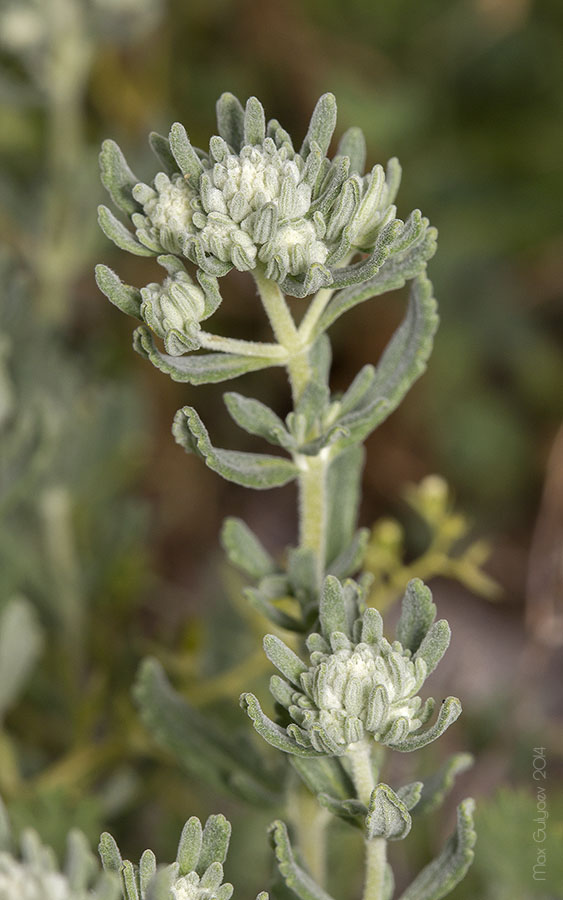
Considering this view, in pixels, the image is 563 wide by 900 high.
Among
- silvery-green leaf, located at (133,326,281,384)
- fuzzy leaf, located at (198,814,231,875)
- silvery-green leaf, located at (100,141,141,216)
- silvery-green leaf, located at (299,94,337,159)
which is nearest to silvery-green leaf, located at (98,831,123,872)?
fuzzy leaf, located at (198,814,231,875)

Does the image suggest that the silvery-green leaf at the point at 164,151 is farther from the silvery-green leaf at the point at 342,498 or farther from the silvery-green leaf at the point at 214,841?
the silvery-green leaf at the point at 214,841

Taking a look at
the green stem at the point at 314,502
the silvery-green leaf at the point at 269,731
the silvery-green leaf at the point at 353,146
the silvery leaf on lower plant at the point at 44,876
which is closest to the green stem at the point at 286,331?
the green stem at the point at 314,502

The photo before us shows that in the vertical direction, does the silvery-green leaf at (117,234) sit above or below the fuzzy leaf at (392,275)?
above

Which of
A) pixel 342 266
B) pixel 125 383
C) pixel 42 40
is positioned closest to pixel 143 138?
pixel 42 40

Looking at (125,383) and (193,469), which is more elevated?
(125,383)

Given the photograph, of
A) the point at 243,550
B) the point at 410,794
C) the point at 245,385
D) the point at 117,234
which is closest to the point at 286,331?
the point at 117,234

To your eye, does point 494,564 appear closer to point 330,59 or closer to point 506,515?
point 506,515

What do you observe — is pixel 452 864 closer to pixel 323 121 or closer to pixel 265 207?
pixel 265 207
